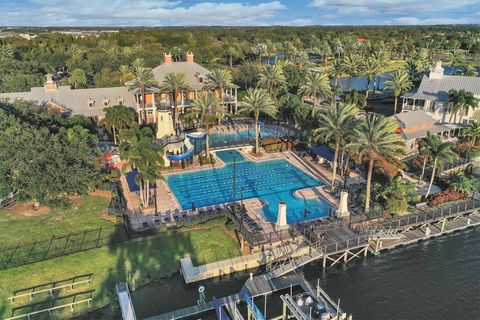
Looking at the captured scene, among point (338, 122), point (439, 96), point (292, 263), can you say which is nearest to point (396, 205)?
point (338, 122)

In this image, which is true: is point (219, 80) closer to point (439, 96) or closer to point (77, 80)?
point (77, 80)

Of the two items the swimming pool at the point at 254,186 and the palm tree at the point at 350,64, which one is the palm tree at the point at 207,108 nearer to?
the swimming pool at the point at 254,186

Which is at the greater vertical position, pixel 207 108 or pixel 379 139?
pixel 207 108

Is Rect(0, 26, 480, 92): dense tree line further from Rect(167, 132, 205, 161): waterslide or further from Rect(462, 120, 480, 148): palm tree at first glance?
A: Rect(462, 120, 480, 148): palm tree

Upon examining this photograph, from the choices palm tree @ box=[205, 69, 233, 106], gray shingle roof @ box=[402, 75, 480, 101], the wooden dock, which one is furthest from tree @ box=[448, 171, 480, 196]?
palm tree @ box=[205, 69, 233, 106]

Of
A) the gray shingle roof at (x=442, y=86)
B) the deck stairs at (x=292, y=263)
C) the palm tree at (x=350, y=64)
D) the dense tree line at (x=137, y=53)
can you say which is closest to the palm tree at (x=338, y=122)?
the deck stairs at (x=292, y=263)

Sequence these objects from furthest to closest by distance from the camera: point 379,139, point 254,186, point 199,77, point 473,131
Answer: point 199,77, point 473,131, point 254,186, point 379,139

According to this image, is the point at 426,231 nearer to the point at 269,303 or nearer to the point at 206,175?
the point at 269,303
